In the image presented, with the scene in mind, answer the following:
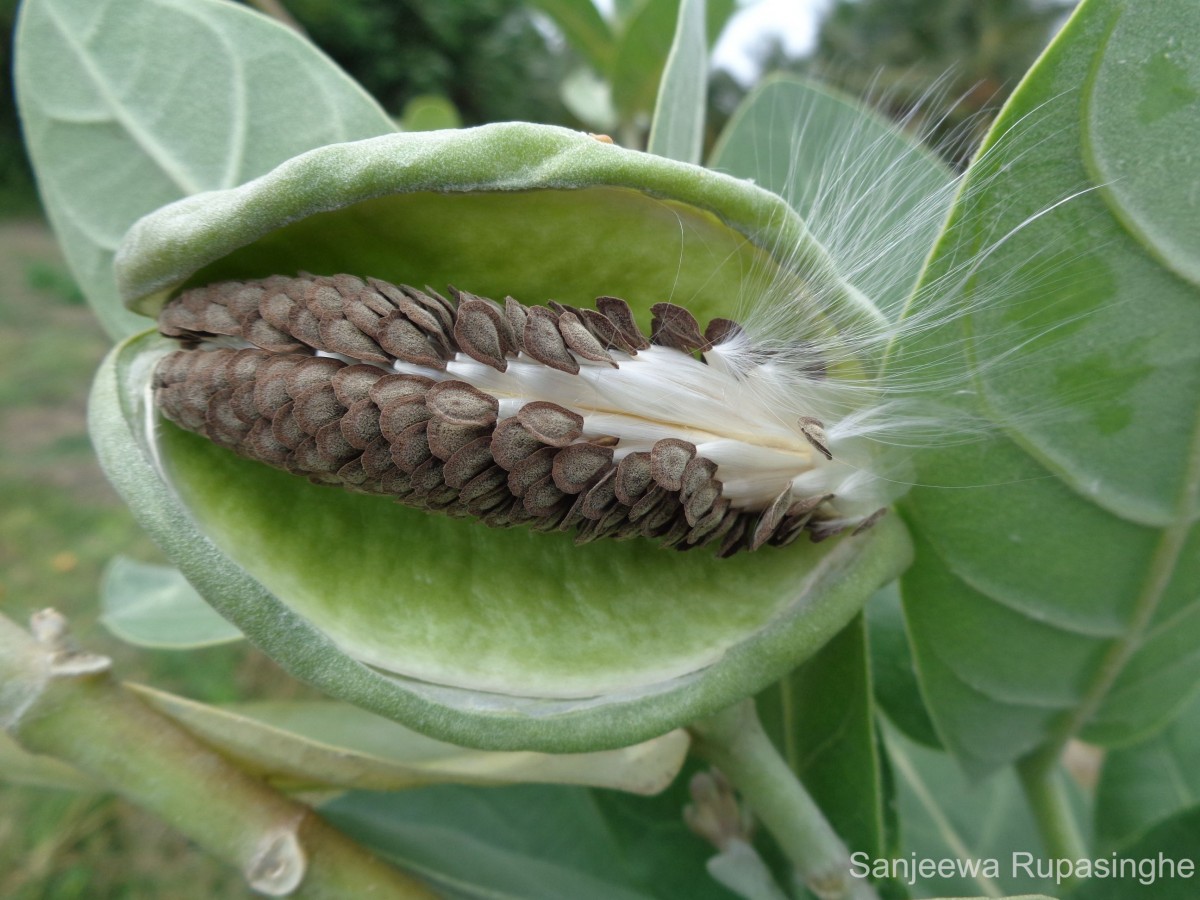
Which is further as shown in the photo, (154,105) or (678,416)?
(154,105)

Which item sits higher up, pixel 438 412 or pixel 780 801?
pixel 438 412

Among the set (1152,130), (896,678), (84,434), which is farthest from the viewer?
(84,434)

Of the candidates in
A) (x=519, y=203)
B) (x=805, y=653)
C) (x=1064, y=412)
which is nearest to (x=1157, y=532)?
(x=1064, y=412)

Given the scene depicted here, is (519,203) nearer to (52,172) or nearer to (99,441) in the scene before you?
(99,441)

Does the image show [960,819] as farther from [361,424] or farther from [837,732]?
[361,424]

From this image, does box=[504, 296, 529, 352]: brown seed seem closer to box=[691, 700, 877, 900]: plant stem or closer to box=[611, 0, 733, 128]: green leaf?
box=[691, 700, 877, 900]: plant stem

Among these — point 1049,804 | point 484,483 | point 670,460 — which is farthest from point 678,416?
point 1049,804

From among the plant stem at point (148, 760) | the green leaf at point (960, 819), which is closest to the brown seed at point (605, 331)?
the plant stem at point (148, 760)
